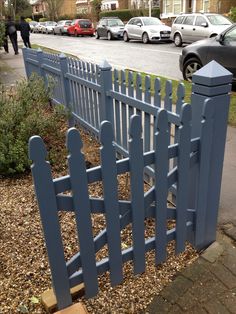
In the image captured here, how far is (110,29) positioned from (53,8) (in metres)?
32.6

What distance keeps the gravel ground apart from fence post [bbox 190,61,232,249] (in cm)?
56

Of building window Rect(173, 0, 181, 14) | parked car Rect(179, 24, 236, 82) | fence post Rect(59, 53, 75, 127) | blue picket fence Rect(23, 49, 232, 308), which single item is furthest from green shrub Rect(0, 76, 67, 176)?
building window Rect(173, 0, 181, 14)

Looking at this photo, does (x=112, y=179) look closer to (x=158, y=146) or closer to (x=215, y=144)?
(x=158, y=146)

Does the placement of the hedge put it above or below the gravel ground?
above

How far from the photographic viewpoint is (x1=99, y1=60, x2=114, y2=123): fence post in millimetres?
3660

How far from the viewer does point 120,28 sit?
75.8ft

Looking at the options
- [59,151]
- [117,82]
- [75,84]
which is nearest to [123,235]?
[117,82]

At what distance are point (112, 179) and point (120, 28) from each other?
23.2 metres

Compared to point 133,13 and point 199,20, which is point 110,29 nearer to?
point 199,20

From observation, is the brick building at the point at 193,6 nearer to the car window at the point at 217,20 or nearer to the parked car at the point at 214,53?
the car window at the point at 217,20

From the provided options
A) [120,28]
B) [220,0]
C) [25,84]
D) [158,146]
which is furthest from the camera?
[220,0]

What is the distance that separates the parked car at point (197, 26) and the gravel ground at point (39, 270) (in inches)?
561

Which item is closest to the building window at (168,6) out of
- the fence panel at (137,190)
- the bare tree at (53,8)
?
the bare tree at (53,8)

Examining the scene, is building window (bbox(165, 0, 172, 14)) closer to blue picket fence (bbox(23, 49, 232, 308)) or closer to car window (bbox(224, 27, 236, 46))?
car window (bbox(224, 27, 236, 46))
